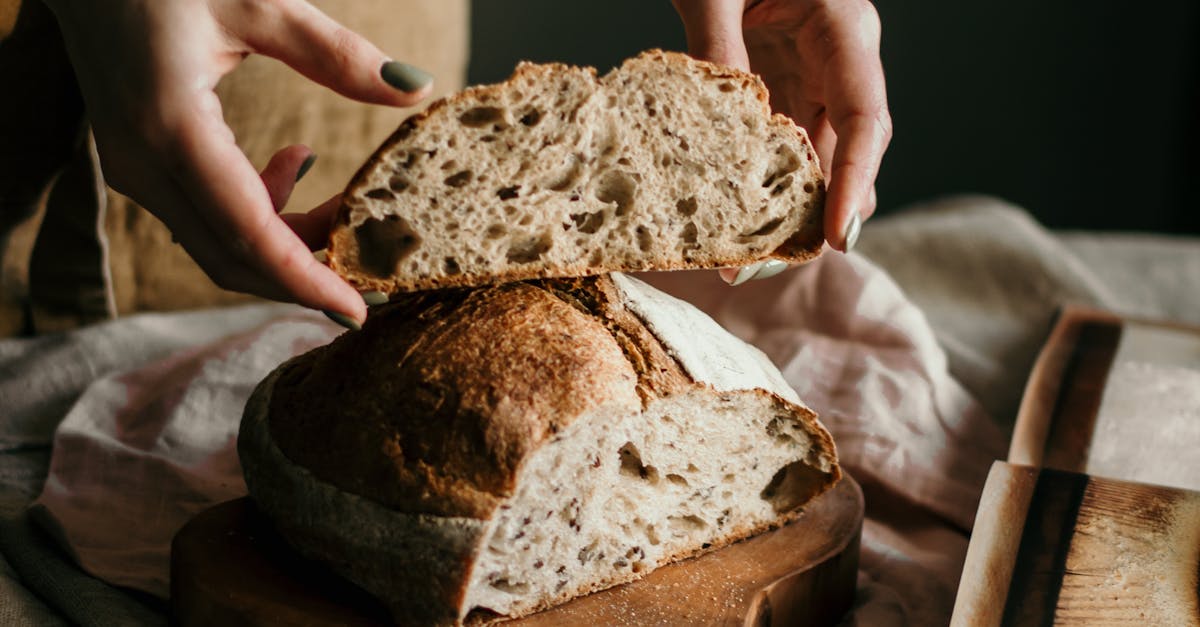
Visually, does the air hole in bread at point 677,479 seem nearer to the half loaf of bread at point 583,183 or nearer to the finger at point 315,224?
the half loaf of bread at point 583,183

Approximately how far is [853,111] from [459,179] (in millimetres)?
532

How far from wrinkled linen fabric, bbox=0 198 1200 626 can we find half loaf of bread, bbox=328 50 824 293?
1.74 ft

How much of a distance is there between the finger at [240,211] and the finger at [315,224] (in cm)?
13

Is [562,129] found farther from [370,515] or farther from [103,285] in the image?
[103,285]

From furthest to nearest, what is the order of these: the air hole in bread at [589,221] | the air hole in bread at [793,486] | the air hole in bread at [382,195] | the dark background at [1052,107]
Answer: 1. the dark background at [1052,107]
2. the air hole in bread at [793,486]
3. the air hole in bread at [589,221]
4. the air hole in bread at [382,195]

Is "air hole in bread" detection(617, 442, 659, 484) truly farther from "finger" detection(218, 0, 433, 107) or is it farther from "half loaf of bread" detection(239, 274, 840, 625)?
"finger" detection(218, 0, 433, 107)

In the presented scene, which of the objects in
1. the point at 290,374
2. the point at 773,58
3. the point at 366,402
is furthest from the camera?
the point at 773,58

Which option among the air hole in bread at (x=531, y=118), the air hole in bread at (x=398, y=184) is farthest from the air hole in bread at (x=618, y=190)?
the air hole in bread at (x=398, y=184)

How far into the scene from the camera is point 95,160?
1945mm

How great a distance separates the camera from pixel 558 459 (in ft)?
3.86

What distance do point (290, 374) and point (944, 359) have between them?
123 centimetres

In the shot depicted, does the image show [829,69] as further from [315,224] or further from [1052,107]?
[1052,107]

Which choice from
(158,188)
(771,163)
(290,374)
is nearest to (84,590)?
(290,374)

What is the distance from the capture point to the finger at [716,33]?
1.46 metres
